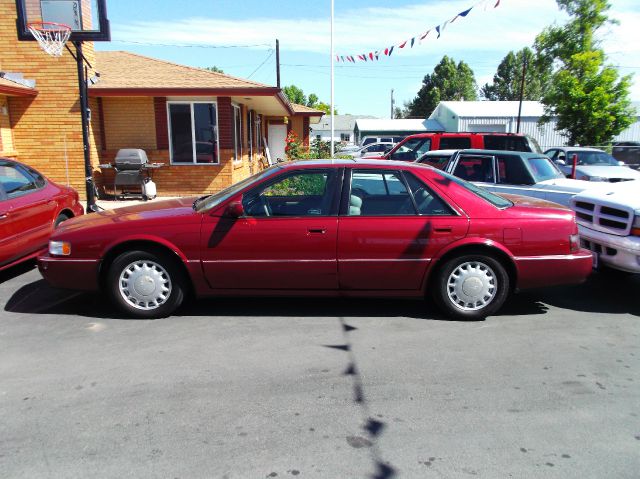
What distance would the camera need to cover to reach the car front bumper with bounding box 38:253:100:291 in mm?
4930

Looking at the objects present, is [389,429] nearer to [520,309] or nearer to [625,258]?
[520,309]

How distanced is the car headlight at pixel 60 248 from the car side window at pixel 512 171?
6242 millimetres

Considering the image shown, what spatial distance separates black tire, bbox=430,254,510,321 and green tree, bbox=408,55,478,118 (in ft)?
209

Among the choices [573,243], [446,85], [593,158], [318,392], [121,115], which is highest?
[446,85]

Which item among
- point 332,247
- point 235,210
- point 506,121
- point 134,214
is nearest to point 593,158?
point 332,247

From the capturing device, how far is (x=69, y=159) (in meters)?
13.3

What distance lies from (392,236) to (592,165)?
1265 centimetres

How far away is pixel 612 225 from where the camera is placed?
5.64m

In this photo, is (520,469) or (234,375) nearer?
(520,469)

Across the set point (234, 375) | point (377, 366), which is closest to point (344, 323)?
point (377, 366)

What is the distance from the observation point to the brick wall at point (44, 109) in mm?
12828

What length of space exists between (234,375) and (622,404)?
8.58ft

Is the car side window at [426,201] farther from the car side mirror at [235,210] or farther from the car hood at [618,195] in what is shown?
the car hood at [618,195]

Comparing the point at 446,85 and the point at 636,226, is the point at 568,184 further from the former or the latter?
the point at 446,85
